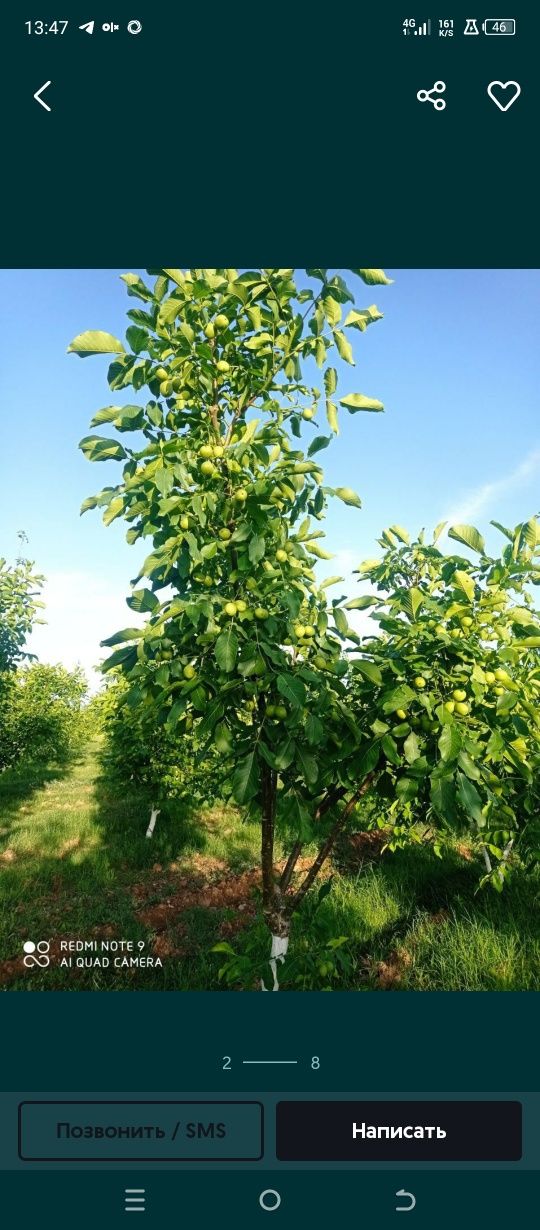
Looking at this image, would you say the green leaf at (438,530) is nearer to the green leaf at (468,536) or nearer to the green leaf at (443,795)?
the green leaf at (468,536)

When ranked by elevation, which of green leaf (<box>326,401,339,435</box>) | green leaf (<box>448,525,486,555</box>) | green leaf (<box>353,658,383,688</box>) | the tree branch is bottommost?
the tree branch

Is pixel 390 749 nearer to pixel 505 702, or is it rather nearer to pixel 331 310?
pixel 505 702

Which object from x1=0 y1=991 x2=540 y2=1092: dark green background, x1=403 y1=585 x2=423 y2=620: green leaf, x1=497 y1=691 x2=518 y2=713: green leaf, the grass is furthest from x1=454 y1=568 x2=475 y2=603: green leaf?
the grass

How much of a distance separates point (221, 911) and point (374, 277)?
4.07 m

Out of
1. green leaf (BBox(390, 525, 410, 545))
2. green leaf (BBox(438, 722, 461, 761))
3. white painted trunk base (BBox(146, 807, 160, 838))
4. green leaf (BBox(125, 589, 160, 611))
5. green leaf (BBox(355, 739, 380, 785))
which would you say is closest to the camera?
green leaf (BBox(438, 722, 461, 761))

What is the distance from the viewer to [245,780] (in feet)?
5.62

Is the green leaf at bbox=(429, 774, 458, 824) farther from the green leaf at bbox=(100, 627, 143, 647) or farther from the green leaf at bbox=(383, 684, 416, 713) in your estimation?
the green leaf at bbox=(100, 627, 143, 647)

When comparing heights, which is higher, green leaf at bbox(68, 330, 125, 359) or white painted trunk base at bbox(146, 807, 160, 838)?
green leaf at bbox(68, 330, 125, 359)
